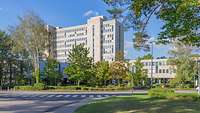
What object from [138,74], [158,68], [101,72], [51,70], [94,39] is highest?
[94,39]

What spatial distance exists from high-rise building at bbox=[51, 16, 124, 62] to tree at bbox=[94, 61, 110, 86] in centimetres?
7131

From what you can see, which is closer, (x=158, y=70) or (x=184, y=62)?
(x=184, y=62)

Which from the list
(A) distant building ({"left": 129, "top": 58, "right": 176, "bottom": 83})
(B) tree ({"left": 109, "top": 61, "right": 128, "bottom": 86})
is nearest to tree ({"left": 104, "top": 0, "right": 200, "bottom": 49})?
(B) tree ({"left": 109, "top": 61, "right": 128, "bottom": 86})

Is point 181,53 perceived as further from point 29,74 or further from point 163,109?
point 163,109

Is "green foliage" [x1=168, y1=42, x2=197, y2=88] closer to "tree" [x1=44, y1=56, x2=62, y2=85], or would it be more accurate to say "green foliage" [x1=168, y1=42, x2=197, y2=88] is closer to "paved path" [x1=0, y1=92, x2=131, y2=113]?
"tree" [x1=44, y1=56, x2=62, y2=85]

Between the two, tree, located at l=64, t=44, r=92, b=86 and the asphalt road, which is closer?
the asphalt road

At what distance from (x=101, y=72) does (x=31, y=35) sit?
1436cm

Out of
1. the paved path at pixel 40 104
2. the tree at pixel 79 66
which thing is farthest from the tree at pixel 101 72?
the paved path at pixel 40 104

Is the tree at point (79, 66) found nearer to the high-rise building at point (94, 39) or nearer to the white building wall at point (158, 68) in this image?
the white building wall at point (158, 68)

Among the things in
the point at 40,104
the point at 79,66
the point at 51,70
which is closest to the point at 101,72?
the point at 79,66

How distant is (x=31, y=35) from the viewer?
73.7 meters

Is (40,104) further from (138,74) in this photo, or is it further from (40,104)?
(138,74)

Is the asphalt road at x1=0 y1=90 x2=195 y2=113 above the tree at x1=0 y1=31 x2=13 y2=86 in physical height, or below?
below

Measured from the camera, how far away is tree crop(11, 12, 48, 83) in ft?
239
